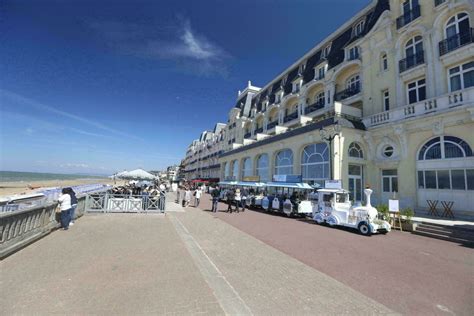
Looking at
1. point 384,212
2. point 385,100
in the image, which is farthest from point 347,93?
point 384,212

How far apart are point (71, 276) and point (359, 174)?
1846 centimetres

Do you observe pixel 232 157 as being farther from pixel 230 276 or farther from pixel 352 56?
pixel 230 276

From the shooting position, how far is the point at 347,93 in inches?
812

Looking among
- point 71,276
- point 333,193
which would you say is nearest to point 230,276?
point 71,276

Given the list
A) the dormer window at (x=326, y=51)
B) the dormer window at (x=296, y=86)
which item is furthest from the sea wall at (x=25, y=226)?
the dormer window at (x=326, y=51)

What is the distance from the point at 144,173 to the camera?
19297 millimetres

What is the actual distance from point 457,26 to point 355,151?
9.39m

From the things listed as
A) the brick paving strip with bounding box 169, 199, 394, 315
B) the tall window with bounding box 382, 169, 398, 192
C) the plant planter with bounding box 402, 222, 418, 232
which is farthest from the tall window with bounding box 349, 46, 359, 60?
the brick paving strip with bounding box 169, 199, 394, 315

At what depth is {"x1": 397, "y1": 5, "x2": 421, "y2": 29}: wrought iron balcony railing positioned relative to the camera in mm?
15562

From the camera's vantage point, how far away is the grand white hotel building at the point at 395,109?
1291cm

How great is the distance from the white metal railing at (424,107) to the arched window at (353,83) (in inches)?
169

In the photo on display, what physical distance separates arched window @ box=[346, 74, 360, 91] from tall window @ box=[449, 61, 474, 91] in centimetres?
694

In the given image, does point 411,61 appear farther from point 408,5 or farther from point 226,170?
point 226,170

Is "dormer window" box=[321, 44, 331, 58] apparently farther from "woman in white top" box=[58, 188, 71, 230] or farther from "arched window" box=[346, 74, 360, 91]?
"woman in white top" box=[58, 188, 71, 230]
